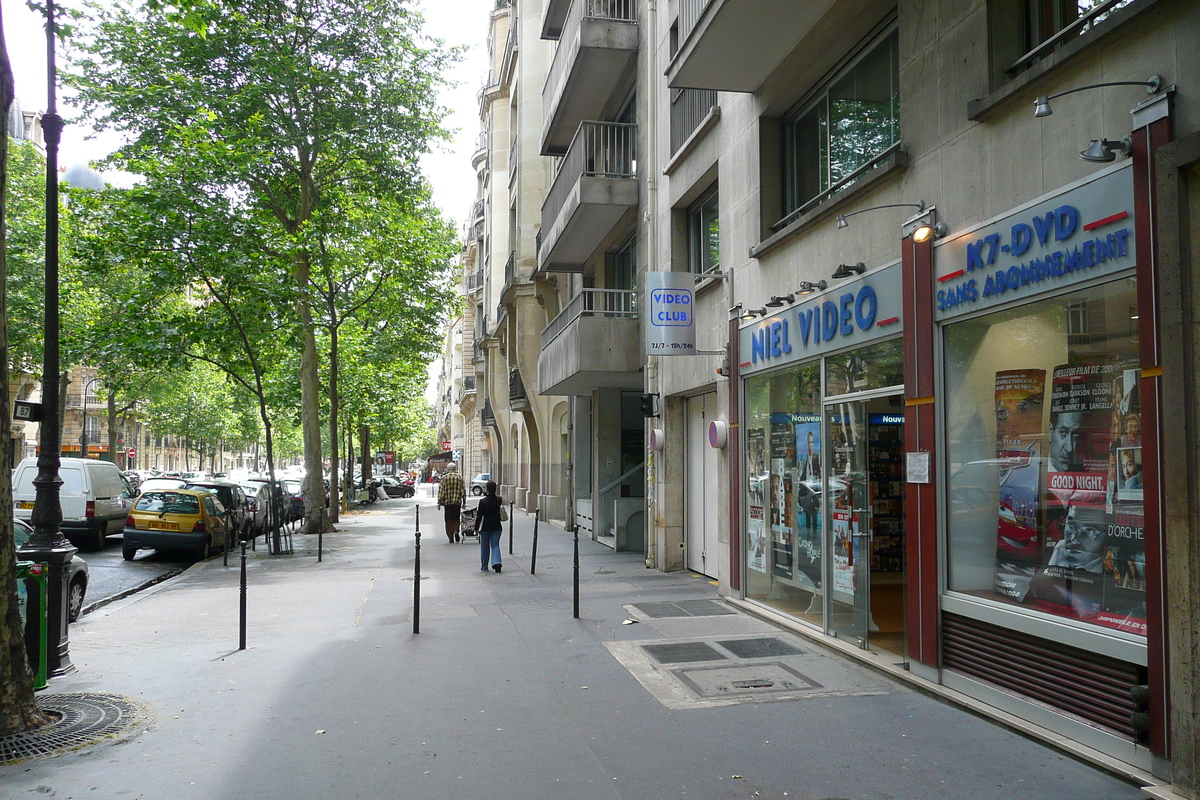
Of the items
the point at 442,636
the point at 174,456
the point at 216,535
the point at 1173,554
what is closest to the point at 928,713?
the point at 1173,554

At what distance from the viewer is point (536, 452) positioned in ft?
99.0

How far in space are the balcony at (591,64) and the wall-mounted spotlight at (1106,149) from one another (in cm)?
1224

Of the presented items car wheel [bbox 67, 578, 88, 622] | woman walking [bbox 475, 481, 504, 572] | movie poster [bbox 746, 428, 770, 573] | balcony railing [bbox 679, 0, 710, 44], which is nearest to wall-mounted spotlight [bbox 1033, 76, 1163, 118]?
movie poster [bbox 746, 428, 770, 573]

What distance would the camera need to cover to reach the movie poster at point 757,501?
10367 mm

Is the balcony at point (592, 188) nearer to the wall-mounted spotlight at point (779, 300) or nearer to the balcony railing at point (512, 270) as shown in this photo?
the wall-mounted spotlight at point (779, 300)

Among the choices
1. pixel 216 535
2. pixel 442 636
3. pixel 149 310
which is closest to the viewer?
pixel 442 636

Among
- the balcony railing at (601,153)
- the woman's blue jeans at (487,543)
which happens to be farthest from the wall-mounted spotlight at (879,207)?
the balcony railing at (601,153)

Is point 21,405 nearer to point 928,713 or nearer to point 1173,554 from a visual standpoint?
point 928,713

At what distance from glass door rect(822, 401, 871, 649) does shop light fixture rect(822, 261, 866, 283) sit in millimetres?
1207

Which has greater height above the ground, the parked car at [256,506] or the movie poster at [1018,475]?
the movie poster at [1018,475]

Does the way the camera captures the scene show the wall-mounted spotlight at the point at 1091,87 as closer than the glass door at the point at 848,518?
Yes

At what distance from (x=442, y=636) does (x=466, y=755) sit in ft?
12.8

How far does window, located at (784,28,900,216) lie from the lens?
8.30 m

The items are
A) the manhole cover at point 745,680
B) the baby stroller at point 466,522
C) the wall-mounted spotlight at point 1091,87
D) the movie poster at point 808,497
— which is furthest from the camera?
the baby stroller at point 466,522
